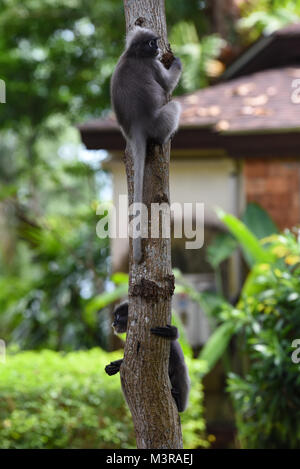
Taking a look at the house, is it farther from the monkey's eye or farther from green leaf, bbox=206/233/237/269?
the monkey's eye

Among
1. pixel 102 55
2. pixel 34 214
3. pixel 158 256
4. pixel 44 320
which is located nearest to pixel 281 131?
pixel 158 256

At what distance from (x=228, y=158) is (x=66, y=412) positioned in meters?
4.00

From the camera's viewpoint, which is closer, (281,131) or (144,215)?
(144,215)

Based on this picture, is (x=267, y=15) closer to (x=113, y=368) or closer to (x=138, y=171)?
(x=138, y=171)

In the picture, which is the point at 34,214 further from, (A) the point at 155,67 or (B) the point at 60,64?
(A) the point at 155,67

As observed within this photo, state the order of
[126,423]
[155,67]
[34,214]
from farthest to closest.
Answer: [34,214] < [126,423] < [155,67]

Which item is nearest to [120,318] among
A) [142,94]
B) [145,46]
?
[142,94]

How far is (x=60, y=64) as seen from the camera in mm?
14852

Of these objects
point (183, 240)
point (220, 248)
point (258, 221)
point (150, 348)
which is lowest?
point (150, 348)

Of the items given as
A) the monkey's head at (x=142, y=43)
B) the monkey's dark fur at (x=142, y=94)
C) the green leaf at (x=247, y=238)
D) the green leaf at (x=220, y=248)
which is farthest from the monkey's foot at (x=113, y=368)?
the green leaf at (x=220, y=248)

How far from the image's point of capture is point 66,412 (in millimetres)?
4844
